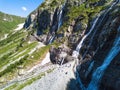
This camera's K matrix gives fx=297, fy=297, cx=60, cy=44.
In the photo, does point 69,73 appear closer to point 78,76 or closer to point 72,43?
point 78,76

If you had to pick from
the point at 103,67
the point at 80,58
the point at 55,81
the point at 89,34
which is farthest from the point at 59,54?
the point at 103,67

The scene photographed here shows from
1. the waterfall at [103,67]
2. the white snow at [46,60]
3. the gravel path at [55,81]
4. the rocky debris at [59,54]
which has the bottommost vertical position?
the white snow at [46,60]

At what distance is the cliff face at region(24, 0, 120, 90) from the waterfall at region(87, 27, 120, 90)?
747mm

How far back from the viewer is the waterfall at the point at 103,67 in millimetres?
66981

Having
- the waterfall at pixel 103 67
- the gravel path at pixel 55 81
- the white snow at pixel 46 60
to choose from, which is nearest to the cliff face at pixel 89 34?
the waterfall at pixel 103 67

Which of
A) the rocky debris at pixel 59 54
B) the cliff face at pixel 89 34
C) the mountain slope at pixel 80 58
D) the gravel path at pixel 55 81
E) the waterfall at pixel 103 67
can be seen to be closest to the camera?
the cliff face at pixel 89 34

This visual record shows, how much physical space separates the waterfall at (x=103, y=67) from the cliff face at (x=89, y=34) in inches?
29.4

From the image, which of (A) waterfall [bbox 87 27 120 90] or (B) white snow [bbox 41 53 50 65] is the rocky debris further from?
(A) waterfall [bbox 87 27 120 90]

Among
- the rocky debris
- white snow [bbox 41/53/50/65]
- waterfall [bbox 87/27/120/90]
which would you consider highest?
waterfall [bbox 87/27/120/90]

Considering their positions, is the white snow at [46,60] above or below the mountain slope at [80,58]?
below

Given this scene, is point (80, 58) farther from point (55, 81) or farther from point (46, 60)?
point (46, 60)

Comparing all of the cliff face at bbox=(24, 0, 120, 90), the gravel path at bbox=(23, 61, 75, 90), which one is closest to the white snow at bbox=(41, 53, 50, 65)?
the cliff face at bbox=(24, 0, 120, 90)

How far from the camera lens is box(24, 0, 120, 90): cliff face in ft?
215

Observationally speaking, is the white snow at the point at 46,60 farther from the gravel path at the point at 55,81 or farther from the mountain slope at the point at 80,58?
the gravel path at the point at 55,81
